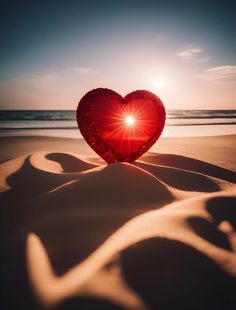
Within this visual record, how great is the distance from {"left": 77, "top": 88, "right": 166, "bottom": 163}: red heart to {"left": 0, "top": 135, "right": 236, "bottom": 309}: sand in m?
0.57

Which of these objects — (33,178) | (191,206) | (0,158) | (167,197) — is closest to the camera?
(191,206)

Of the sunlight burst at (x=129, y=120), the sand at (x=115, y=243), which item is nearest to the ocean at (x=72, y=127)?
the sunlight burst at (x=129, y=120)

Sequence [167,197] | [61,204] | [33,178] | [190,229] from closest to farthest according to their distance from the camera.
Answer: [190,229] < [61,204] < [167,197] < [33,178]

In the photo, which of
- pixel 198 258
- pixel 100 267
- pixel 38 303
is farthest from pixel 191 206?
pixel 38 303

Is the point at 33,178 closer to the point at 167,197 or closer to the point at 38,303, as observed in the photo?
the point at 167,197

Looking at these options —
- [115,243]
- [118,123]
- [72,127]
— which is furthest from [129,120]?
[72,127]

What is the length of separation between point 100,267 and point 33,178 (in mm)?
1482

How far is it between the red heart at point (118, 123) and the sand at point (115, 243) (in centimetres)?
57

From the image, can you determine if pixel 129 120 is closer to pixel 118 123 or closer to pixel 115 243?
pixel 118 123

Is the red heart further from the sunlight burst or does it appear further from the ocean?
the ocean

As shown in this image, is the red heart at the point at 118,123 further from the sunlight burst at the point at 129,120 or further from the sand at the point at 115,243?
the sand at the point at 115,243

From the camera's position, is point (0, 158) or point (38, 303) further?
point (0, 158)

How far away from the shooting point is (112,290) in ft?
3.34

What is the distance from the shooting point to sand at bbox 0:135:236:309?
103cm
